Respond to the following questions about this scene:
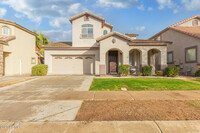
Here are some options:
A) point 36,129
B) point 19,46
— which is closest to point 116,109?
point 36,129

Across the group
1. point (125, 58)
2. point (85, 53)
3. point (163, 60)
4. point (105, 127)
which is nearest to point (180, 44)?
point (163, 60)

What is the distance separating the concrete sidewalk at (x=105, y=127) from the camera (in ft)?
8.63

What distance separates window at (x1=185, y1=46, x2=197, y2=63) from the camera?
1305 cm

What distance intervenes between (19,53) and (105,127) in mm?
17343

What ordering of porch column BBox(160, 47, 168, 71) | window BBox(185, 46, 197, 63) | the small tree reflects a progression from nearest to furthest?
Result: window BBox(185, 46, 197, 63)
porch column BBox(160, 47, 168, 71)
the small tree

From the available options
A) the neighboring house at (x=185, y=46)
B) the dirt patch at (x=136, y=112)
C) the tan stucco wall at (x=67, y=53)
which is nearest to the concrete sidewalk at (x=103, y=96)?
the dirt patch at (x=136, y=112)

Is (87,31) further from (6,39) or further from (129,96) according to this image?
(129,96)

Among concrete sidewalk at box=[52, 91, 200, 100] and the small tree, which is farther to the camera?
the small tree

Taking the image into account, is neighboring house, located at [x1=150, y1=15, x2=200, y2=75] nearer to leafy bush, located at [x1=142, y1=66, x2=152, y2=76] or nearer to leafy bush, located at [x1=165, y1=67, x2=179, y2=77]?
leafy bush, located at [x1=165, y1=67, x2=179, y2=77]

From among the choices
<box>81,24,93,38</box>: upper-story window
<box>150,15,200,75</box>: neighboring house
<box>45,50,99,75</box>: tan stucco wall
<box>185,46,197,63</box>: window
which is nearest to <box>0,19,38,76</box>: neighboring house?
<box>45,50,99,75</box>: tan stucco wall

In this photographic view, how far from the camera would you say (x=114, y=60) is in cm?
1512

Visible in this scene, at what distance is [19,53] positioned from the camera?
50.0 feet

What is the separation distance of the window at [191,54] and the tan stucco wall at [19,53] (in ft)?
74.5

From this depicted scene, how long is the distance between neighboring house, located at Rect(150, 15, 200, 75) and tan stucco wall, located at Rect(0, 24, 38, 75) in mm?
22135
